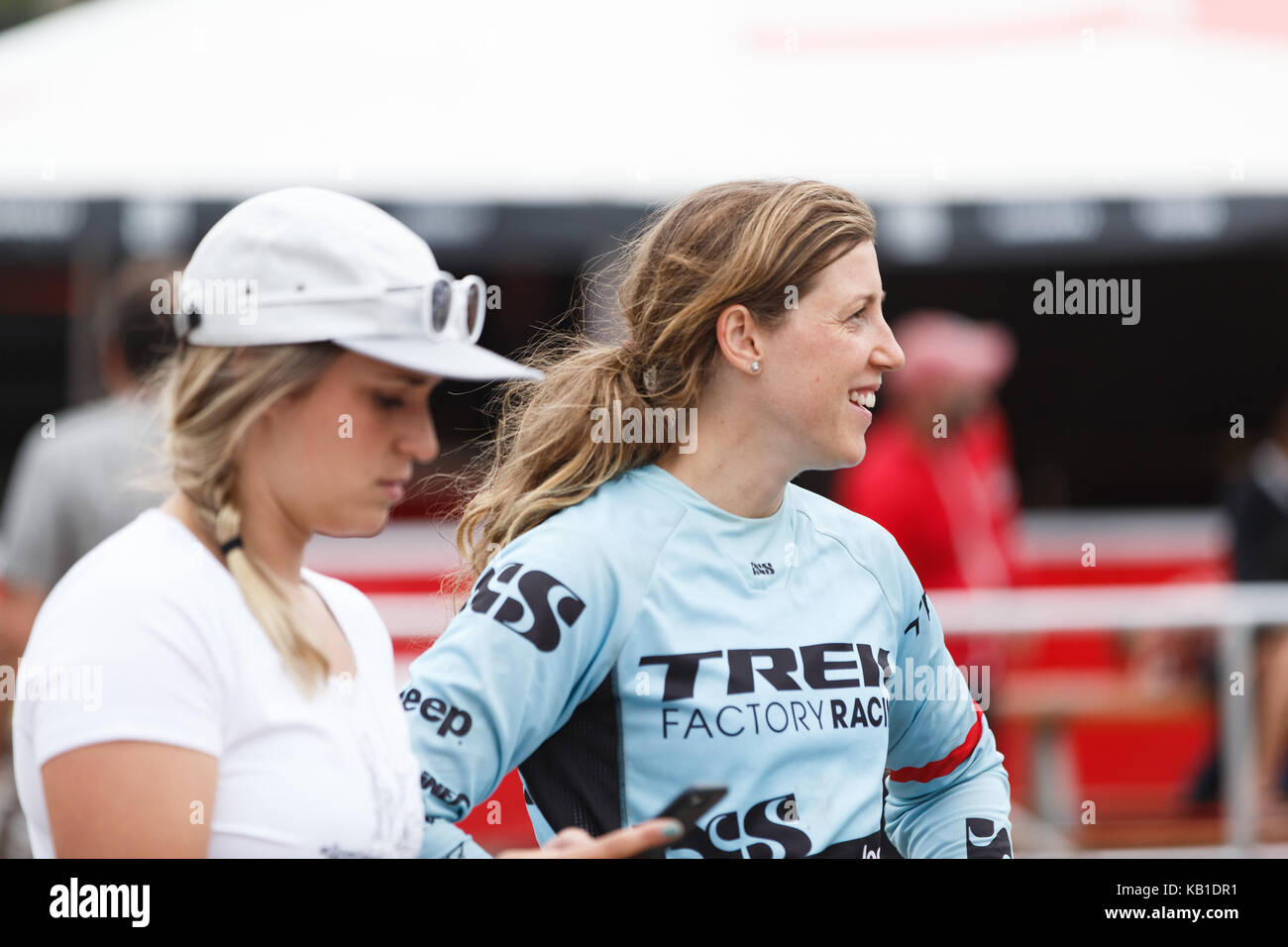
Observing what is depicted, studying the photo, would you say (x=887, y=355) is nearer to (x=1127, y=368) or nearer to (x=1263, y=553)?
(x=1263, y=553)

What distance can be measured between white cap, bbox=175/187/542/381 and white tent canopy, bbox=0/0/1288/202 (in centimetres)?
538

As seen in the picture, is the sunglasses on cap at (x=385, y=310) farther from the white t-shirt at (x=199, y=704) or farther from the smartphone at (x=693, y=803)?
the smartphone at (x=693, y=803)

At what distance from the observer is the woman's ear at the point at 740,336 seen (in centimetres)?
229

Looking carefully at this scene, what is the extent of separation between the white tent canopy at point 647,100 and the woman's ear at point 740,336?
4809 millimetres

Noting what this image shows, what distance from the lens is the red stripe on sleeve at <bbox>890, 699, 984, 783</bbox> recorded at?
2498 millimetres

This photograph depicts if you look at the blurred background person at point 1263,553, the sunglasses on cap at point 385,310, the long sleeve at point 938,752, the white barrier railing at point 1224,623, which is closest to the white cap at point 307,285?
the sunglasses on cap at point 385,310

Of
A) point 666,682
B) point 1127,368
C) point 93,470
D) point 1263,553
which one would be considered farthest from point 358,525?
point 1127,368

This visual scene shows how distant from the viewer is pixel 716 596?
2199 mm

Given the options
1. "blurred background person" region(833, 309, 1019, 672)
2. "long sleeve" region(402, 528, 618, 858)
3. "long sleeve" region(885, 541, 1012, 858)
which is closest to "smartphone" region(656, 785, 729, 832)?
"long sleeve" region(402, 528, 618, 858)

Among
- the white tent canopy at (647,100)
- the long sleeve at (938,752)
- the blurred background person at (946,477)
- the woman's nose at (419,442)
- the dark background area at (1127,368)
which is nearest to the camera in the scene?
the woman's nose at (419,442)

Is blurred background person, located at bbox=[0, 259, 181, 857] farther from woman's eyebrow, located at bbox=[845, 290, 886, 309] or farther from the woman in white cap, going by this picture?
the woman in white cap
